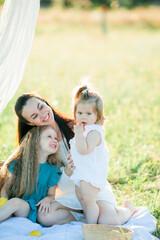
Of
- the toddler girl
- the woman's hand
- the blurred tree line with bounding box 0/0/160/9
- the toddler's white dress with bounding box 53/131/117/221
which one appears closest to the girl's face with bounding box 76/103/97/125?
the toddler girl

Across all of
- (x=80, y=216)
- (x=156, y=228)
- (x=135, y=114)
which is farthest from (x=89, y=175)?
(x=135, y=114)

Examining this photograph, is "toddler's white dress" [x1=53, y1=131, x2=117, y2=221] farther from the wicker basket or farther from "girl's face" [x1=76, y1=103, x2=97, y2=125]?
"girl's face" [x1=76, y1=103, x2=97, y2=125]

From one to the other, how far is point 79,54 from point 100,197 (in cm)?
1168

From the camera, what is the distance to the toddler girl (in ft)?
9.77

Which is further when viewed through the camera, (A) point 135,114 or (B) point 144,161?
(A) point 135,114

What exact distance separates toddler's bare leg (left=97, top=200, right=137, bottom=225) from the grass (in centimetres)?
29

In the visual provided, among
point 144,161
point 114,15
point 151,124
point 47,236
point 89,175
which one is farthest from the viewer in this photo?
point 114,15

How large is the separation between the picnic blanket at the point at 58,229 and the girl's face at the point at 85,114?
834 millimetres

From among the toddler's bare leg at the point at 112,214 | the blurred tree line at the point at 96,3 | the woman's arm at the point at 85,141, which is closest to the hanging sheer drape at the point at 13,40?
the woman's arm at the point at 85,141

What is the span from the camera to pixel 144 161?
4.62 metres

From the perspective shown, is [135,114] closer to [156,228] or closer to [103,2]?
[156,228]

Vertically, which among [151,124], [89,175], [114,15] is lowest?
[89,175]

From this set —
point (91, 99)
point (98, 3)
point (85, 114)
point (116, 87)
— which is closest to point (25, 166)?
point (85, 114)

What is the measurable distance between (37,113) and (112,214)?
1075 millimetres
